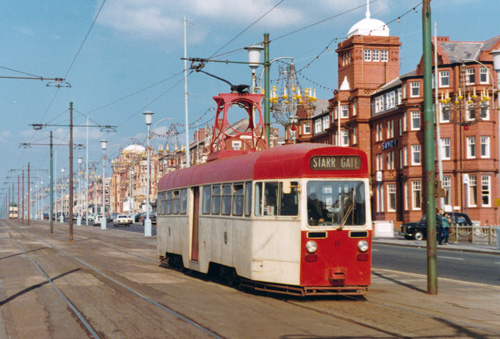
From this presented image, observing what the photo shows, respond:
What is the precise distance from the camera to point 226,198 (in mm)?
15609

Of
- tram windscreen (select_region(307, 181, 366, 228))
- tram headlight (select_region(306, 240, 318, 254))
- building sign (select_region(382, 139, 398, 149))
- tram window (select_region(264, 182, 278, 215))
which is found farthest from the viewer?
building sign (select_region(382, 139, 398, 149))

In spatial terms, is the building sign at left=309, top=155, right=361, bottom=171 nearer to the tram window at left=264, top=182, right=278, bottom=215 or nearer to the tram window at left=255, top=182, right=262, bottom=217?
the tram window at left=264, top=182, right=278, bottom=215

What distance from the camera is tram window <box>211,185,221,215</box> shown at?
16.2 m

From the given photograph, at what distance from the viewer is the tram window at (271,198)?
13.6 m

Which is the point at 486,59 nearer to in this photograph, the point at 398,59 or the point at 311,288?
the point at 398,59

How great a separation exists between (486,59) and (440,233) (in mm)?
28377

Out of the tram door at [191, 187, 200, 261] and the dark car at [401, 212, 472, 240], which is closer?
→ the tram door at [191, 187, 200, 261]

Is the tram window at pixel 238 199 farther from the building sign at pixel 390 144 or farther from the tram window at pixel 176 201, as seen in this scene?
the building sign at pixel 390 144

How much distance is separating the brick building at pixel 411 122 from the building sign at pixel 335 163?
31.9 m

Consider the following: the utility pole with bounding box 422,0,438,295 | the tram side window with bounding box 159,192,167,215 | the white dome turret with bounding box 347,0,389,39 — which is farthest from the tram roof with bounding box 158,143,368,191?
the white dome turret with bounding box 347,0,389,39

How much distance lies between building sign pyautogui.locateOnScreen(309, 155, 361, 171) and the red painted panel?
119 centimetres

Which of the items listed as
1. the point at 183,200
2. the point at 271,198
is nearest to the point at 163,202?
the point at 183,200

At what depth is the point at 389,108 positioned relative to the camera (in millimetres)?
65812

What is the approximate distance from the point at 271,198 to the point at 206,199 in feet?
12.2
